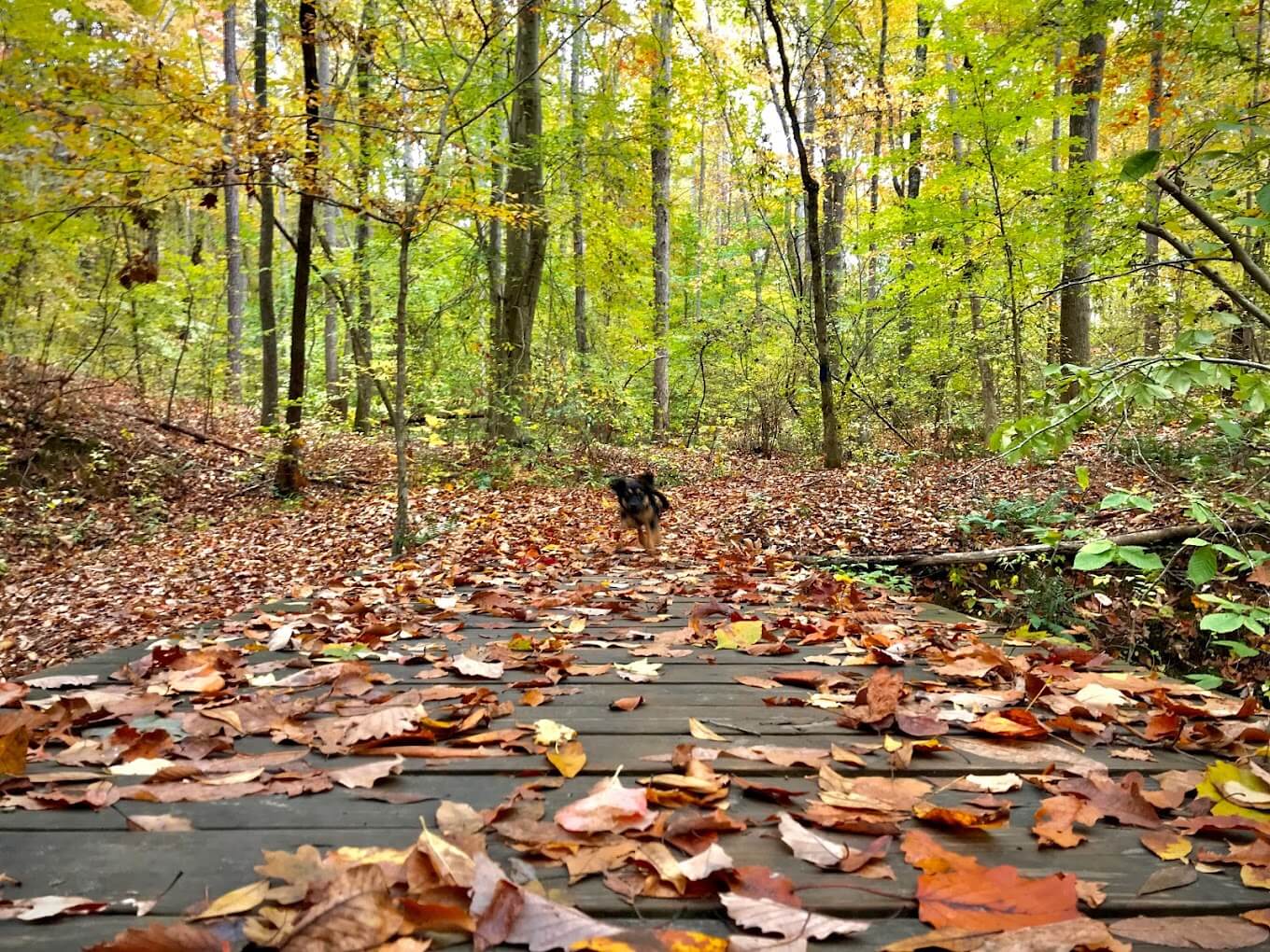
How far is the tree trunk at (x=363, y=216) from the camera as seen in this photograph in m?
7.90

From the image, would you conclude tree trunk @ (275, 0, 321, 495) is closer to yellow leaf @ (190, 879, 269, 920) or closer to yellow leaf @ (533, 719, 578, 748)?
yellow leaf @ (533, 719, 578, 748)

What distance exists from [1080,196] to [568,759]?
10.7 metres

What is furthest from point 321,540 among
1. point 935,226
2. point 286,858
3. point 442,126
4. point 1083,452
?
point 935,226

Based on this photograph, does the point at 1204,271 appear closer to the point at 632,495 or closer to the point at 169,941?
the point at 169,941

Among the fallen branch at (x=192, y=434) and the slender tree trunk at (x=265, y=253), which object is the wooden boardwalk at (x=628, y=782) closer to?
the slender tree trunk at (x=265, y=253)

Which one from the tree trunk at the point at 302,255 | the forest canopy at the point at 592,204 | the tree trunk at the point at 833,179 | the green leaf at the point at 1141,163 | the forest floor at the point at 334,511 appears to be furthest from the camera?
the tree trunk at the point at 833,179

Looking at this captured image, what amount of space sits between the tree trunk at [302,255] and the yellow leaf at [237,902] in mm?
7667

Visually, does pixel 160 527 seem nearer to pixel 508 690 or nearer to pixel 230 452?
pixel 230 452

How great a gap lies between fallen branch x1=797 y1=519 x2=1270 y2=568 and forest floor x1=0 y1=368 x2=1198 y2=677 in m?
0.26

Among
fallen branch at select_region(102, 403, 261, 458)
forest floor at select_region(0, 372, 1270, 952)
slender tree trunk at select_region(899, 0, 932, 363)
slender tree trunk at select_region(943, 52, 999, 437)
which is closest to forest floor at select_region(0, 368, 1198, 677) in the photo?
fallen branch at select_region(102, 403, 261, 458)

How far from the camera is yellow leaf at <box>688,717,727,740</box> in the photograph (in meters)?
2.39

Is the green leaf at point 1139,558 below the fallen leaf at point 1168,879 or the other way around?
the other way around

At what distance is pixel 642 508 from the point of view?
22.9 ft

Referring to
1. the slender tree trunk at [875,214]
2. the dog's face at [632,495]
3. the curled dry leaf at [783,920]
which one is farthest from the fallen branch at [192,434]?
the curled dry leaf at [783,920]
